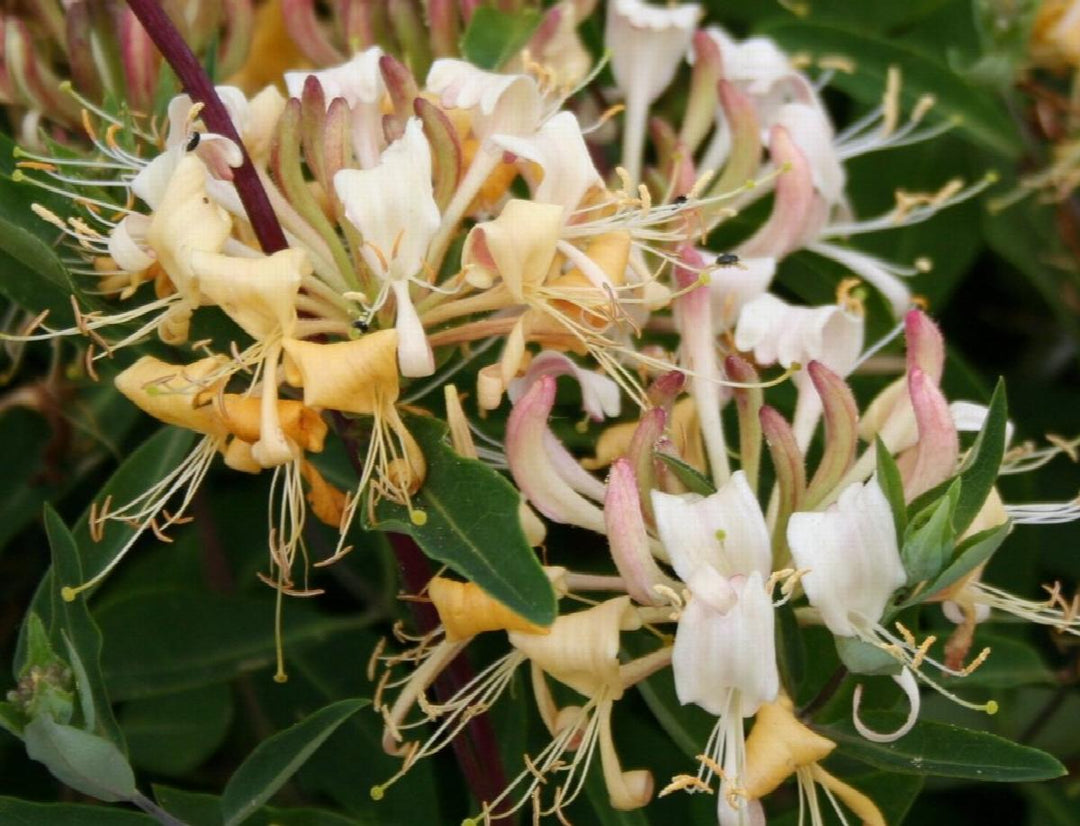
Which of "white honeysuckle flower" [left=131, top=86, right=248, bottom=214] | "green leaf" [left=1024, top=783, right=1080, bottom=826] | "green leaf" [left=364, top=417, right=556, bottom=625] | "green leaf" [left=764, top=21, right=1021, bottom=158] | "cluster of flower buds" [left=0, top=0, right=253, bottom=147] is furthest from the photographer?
"green leaf" [left=764, top=21, right=1021, bottom=158]

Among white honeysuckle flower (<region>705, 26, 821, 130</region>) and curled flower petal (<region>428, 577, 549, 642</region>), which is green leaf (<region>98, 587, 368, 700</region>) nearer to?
curled flower petal (<region>428, 577, 549, 642</region>)

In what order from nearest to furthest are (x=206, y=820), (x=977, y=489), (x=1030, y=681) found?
(x=977, y=489) < (x=206, y=820) < (x=1030, y=681)

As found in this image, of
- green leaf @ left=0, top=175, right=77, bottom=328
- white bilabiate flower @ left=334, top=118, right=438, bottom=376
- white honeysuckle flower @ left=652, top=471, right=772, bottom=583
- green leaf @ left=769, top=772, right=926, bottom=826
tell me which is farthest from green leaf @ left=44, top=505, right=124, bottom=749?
green leaf @ left=769, top=772, right=926, bottom=826

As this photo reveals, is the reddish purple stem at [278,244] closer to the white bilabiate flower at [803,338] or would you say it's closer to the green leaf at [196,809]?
the green leaf at [196,809]

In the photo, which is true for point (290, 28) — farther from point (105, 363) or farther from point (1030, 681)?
point (1030, 681)

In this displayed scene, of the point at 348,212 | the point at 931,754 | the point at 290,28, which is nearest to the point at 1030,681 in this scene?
the point at 931,754

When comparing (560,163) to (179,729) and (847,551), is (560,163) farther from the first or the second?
(179,729)

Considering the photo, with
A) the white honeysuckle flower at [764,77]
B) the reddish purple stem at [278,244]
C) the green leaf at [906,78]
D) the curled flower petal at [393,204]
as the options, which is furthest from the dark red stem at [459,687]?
the green leaf at [906,78]
